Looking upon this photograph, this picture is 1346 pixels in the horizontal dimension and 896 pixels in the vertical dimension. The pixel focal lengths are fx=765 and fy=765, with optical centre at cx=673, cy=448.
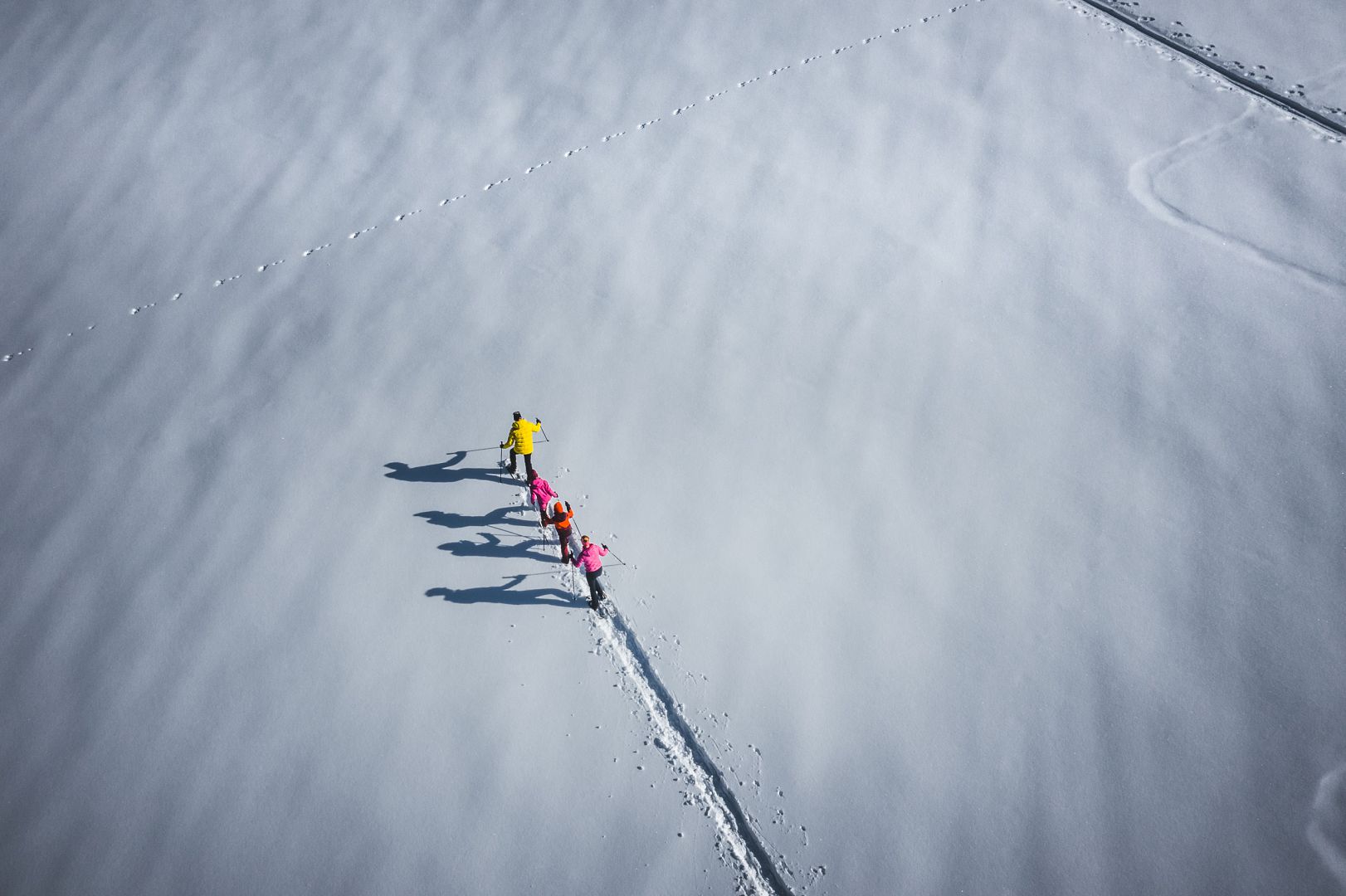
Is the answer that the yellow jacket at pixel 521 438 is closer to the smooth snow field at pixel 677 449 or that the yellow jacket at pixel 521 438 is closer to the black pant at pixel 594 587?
the smooth snow field at pixel 677 449

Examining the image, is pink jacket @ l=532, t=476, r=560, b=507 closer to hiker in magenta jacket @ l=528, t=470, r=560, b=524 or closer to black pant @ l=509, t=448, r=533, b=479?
hiker in magenta jacket @ l=528, t=470, r=560, b=524

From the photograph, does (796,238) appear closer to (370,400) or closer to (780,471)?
(780,471)

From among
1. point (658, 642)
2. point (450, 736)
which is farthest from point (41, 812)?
point (658, 642)

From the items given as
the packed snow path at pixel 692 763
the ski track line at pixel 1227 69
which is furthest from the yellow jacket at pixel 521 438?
the ski track line at pixel 1227 69

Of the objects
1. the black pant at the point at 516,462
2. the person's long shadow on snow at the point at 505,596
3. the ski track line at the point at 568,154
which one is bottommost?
the person's long shadow on snow at the point at 505,596

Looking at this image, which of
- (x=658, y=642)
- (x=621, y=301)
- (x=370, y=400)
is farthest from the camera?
(x=621, y=301)
